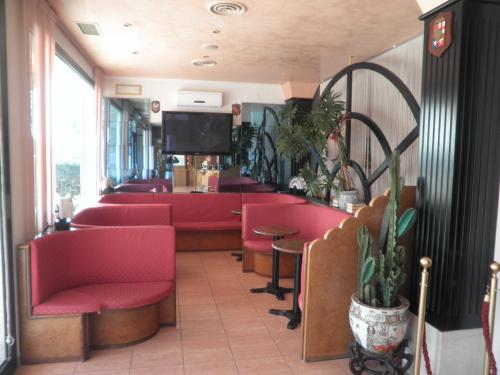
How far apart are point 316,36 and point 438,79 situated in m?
1.98

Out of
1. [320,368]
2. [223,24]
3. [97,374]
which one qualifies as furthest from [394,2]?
[97,374]

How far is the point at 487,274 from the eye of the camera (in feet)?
8.24

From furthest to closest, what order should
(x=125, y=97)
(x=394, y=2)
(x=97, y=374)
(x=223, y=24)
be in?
(x=125, y=97), (x=223, y=24), (x=394, y=2), (x=97, y=374)

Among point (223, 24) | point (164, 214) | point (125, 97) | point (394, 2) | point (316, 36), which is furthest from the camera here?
point (125, 97)

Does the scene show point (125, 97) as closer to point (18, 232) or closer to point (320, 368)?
point (18, 232)

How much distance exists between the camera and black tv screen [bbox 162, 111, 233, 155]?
6.69 metres

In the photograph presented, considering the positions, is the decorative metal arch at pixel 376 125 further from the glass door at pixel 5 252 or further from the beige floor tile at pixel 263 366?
the glass door at pixel 5 252

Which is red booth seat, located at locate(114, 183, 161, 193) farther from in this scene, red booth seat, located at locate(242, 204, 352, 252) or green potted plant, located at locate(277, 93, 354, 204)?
green potted plant, located at locate(277, 93, 354, 204)

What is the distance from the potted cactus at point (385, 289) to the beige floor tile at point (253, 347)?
2.50 ft

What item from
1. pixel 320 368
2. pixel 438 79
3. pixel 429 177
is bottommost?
pixel 320 368

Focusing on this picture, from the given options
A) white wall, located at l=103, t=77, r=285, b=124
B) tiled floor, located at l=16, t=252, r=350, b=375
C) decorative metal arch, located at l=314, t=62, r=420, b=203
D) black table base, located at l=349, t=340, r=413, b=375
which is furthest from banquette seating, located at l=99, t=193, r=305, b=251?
black table base, located at l=349, t=340, r=413, b=375

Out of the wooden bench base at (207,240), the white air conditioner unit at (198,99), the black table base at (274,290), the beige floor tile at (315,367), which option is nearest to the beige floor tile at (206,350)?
the beige floor tile at (315,367)

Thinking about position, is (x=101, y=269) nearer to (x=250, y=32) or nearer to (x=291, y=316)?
(x=291, y=316)

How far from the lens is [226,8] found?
339 cm
